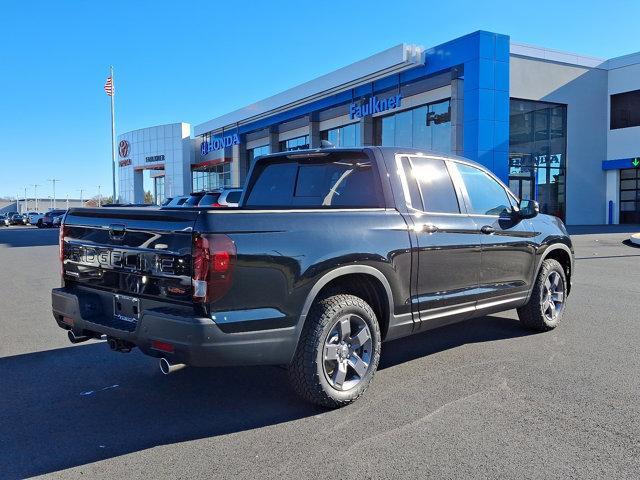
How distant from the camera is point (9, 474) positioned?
3127 mm

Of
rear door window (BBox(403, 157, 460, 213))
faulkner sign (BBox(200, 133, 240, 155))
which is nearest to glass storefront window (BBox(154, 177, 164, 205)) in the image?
faulkner sign (BBox(200, 133, 240, 155))

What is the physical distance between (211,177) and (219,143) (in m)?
7.11

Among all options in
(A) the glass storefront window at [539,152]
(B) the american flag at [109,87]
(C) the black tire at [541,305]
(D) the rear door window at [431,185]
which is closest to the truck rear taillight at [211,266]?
(D) the rear door window at [431,185]

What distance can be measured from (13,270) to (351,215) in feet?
38.2

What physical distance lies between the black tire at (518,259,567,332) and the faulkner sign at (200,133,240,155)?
3484 centimetres

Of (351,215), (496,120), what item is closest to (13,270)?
(351,215)

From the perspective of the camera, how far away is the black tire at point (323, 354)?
384 cm

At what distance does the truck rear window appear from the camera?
4.72 meters

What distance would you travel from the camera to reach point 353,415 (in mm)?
3930

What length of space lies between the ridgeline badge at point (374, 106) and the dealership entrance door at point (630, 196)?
14.5 m

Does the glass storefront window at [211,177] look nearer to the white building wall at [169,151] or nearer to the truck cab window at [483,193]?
the white building wall at [169,151]

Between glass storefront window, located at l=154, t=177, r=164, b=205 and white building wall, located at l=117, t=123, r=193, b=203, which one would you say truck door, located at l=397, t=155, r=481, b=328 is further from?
glass storefront window, located at l=154, t=177, r=164, b=205

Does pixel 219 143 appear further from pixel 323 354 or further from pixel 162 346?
pixel 162 346

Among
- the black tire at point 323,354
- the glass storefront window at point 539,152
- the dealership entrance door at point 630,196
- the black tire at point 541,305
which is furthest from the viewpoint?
the dealership entrance door at point 630,196
